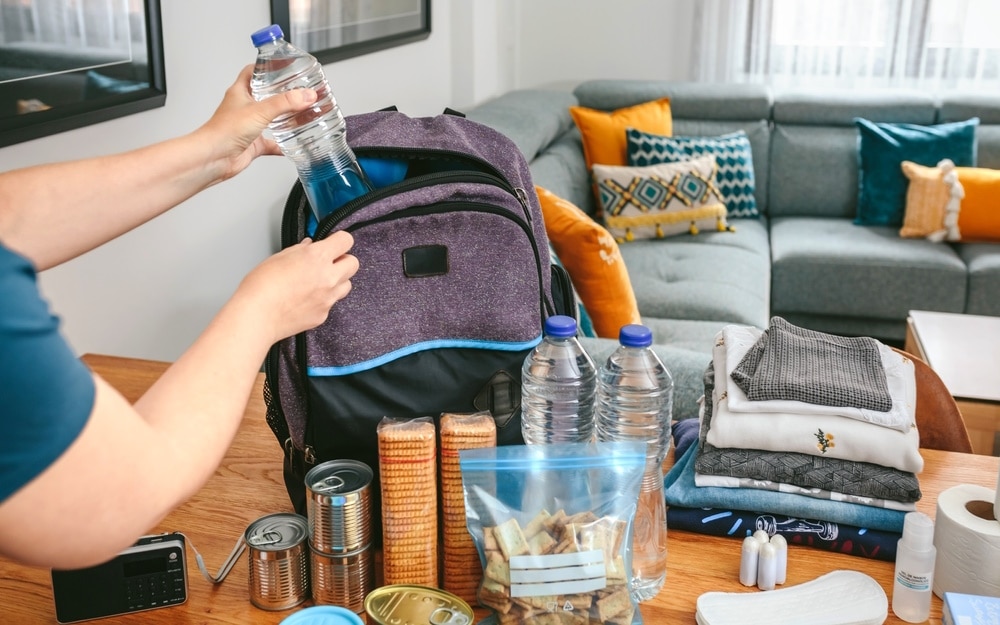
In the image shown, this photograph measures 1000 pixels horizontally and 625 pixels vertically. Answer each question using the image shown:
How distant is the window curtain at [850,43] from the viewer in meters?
4.04

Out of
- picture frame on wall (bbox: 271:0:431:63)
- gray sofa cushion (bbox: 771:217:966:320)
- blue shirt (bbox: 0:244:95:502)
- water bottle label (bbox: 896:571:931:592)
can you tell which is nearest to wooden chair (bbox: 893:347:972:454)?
water bottle label (bbox: 896:571:931:592)

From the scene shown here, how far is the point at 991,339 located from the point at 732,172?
1.28m

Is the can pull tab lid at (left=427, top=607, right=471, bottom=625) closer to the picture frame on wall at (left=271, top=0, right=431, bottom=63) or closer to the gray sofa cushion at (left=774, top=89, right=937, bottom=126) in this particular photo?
the picture frame on wall at (left=271, top=0, right=431, bottom=63)

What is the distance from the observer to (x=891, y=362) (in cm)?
112

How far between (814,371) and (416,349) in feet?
1.48

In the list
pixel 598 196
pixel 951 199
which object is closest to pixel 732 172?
pixel 598 196

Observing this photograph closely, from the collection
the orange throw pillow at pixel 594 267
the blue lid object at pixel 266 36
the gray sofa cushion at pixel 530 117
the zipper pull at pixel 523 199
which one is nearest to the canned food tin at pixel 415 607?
the zipper pull at pixel 523 199

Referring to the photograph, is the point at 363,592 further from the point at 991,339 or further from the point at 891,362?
the point at 991,339

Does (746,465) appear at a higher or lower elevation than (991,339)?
higher

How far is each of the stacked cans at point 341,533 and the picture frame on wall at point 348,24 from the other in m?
1.62

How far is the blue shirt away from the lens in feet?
1.71

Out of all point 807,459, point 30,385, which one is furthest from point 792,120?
point 30,385

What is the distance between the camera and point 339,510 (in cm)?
91

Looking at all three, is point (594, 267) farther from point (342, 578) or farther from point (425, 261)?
point (342, 578)
